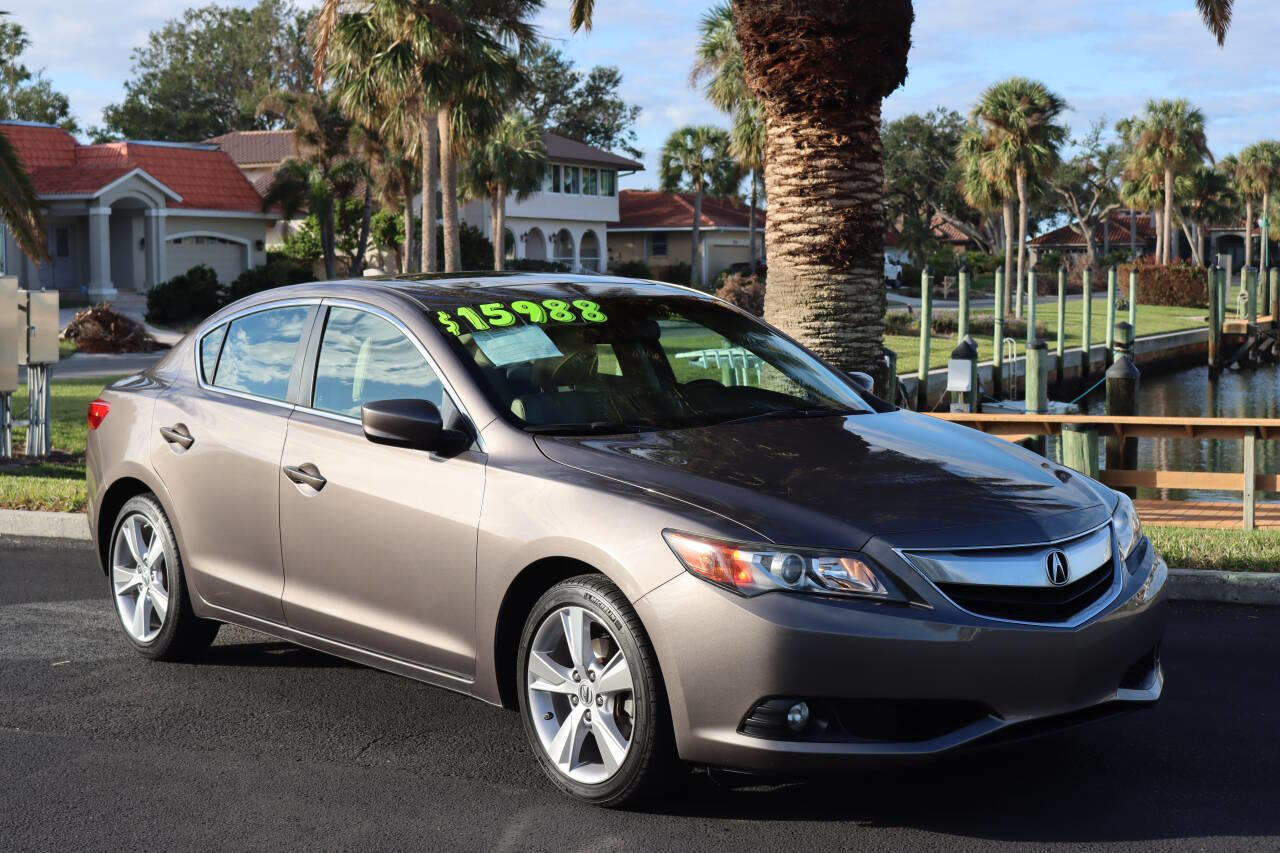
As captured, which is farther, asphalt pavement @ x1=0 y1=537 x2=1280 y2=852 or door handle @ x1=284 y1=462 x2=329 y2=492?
door handle @ x1=284 y1=462 x2=329 y2=492

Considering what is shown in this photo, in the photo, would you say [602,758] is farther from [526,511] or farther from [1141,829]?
[1141,829]

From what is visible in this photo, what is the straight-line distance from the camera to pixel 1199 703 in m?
5.66

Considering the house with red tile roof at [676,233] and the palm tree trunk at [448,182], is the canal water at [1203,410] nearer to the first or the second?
the palm tree trunk at [448,182]

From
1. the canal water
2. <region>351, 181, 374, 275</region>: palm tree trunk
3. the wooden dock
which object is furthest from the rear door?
<region>351, 181, 374, 275</region>: palm tree trunk

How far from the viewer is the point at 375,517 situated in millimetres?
5121

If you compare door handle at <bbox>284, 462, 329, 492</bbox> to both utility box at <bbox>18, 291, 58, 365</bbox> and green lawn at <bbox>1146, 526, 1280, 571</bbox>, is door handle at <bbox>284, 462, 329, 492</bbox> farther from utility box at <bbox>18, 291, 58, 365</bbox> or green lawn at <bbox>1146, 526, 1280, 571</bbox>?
utility box at <bbox>18, 291, 58, 365</bbox>

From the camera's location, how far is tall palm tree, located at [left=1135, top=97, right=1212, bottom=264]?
68.7 meters

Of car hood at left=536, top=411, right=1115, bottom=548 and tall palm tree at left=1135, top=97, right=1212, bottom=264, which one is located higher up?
tall palm tree at left=1135, top=97, right=1212, bottom=264

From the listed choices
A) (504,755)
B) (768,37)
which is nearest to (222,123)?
(768,37)

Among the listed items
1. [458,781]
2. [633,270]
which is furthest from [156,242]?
[458,781]

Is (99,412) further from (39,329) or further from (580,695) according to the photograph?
(39,329)

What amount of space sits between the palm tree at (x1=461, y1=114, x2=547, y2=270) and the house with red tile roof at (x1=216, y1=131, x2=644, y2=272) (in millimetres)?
2126

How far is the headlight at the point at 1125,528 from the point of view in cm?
466

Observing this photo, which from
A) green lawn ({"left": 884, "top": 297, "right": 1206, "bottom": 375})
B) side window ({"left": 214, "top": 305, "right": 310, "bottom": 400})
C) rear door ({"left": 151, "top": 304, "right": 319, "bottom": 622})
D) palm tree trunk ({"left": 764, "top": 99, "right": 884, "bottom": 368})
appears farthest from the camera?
green lawn ({"left": 884, "top": 297, "right": 1206, "bottom": 375})
